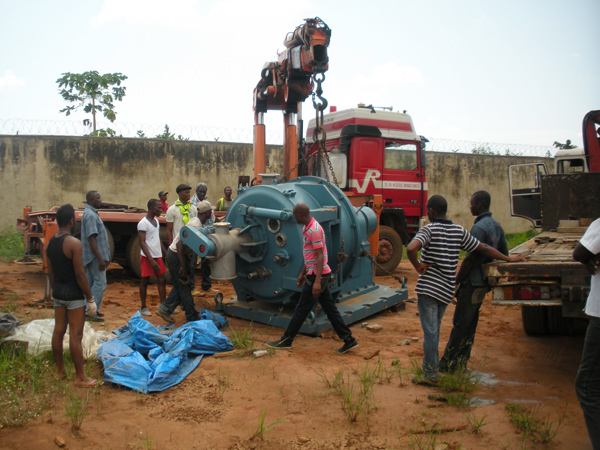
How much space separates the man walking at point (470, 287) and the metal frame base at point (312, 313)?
1.76 metres

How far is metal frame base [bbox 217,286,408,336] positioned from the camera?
5754 mm

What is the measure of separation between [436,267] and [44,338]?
372 cm

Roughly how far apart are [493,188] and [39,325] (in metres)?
15.1

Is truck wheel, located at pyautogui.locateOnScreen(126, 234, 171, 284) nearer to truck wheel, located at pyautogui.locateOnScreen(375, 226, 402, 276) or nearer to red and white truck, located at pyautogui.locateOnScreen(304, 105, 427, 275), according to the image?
red and white truck, located at pyautogui.locateOnScreen(304, 105, 427, 275)

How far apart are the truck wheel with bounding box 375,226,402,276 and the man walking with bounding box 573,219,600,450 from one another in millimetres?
7094

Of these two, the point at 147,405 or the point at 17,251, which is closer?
the point at 147,405

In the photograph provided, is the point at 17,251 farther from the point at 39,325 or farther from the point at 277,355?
the point at 277,355

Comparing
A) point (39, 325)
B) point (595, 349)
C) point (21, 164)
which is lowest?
point (39, 325)

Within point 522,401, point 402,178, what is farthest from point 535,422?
point 402,178

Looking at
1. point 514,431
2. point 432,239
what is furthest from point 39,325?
point 514,431

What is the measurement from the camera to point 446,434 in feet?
11.2

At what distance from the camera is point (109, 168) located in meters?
13.4

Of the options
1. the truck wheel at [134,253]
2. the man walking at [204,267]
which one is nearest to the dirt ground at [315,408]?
the man walking at [204,267]

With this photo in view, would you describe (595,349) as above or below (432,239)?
below
